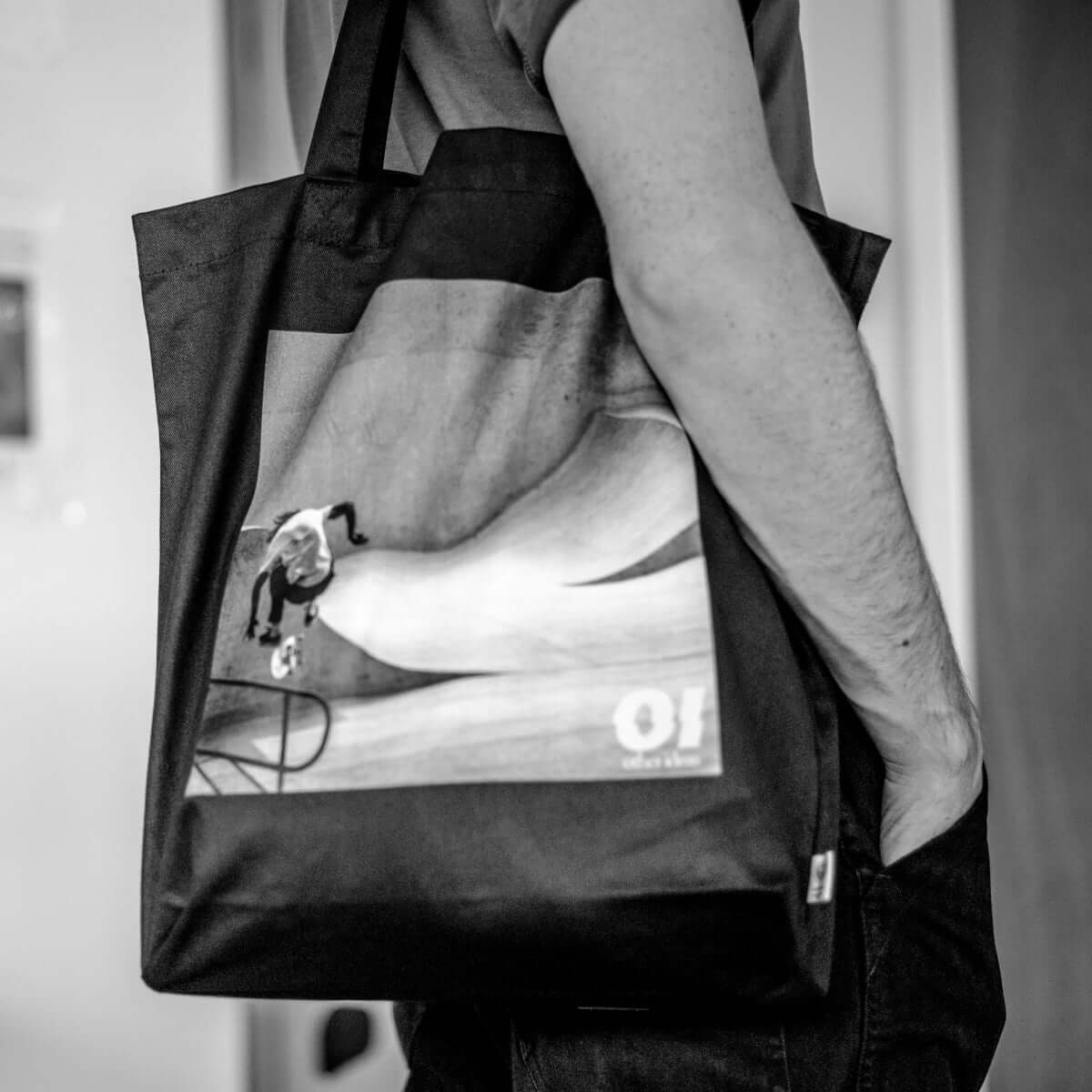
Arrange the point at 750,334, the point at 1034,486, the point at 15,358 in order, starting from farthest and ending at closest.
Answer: the point at 1034,486, the point at 15,358, the point at 750,334

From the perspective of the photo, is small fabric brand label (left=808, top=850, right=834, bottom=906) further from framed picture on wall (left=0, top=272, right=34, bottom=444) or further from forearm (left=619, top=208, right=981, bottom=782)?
framed picture on wall (left=0, top=272, right=34, bottom=444)

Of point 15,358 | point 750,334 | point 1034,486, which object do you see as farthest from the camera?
point 1034,486

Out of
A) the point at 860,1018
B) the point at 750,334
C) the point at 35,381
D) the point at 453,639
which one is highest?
the point at 35,381

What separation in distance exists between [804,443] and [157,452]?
2.45ft

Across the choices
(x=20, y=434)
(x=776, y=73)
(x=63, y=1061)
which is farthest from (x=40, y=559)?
(x=776, y=73)

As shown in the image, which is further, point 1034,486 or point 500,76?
point 1034,486

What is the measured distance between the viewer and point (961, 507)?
135cm

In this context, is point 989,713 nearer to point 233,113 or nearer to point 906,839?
point 906,839

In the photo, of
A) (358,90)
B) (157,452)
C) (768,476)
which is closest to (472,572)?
(768,476)

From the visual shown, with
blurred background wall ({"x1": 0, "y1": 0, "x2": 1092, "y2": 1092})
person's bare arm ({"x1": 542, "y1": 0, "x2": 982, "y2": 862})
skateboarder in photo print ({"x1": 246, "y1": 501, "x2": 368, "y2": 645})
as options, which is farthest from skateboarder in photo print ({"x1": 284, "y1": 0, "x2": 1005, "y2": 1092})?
blurred background wall ({"x1": 0, "y1": 0, "x2": 1092, "y2": 1092})

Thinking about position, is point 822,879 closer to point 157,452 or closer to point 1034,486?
point 157,452

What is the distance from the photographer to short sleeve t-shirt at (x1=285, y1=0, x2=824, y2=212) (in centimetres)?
50

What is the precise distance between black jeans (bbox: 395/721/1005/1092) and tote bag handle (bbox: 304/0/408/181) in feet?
1.28

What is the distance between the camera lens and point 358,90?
55cm
